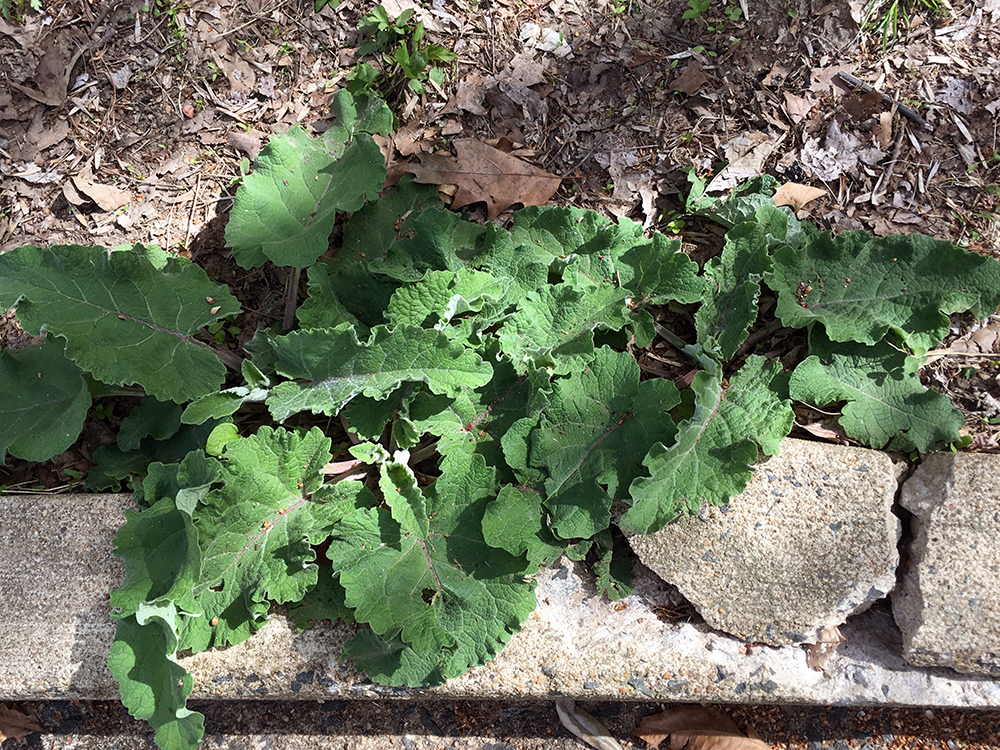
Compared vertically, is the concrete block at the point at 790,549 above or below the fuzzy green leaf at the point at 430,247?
below

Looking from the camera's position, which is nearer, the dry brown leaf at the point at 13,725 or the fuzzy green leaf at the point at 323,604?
the fuzzy green leaf at the point at 323,604

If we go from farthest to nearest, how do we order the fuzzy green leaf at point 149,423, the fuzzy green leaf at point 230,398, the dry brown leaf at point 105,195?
the dry brown leaf at point 105,195, the fuzzy green leaf at point 149,423, the fuzzy green leaf at point 230,398

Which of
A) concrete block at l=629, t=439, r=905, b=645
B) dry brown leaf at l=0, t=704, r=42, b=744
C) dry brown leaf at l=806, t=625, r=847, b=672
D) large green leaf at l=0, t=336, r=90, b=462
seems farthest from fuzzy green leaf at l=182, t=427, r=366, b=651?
dry brown leaf at l=806, t=625, r=847, b=672

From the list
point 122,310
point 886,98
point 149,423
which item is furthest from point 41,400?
point 886,98

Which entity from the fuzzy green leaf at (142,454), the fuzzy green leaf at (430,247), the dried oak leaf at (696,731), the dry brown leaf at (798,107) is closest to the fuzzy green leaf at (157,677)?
the fuzzy green leaf at (142,454)

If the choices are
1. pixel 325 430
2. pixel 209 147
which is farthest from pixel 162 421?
pixel 209 147

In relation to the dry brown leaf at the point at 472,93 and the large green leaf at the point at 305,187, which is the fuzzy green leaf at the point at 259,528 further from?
the dry brown leaf at the point at 472,93
